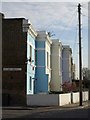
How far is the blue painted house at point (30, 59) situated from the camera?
157 feet

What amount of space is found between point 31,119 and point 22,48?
2274 centimetres

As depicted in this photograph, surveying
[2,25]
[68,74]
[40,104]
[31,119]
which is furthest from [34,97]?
[68,74]

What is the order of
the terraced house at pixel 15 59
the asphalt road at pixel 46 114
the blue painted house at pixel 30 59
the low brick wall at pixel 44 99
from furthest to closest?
the blue painted house at pixel 30 59
the terraced house at pixel 15 59
the low brick wall at pixel 44 99
the asphalt road at pixel 46 114

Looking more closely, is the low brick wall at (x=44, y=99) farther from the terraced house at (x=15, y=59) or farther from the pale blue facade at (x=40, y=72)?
the pale blue facade at (x=40, y=72)

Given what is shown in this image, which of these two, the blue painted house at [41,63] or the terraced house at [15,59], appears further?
the blue painted house at [41,63]

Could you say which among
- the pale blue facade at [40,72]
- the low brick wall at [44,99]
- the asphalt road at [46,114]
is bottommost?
the asphalt road at [46,114]

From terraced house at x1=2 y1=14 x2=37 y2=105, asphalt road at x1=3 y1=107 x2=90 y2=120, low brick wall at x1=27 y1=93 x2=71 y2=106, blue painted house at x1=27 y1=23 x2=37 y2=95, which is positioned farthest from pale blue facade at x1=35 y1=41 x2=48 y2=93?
asphalt road at x1=3 y1=107 x2=90 y2=120

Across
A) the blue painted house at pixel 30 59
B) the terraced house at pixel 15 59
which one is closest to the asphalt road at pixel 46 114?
the terraced house at pixel 15 59

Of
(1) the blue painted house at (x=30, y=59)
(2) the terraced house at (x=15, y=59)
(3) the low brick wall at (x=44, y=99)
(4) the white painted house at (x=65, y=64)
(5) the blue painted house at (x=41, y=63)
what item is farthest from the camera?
(4) the white painted house at (x=65, y=64)

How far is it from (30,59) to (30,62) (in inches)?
31.4

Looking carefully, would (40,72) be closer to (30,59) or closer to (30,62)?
(30,62)

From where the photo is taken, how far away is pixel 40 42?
180 ft

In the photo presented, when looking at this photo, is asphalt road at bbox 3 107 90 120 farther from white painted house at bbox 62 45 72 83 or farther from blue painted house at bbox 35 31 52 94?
white painted house at bbox 62 45 72 83

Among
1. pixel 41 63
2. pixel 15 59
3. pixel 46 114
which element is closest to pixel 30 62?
pixel 15 59
